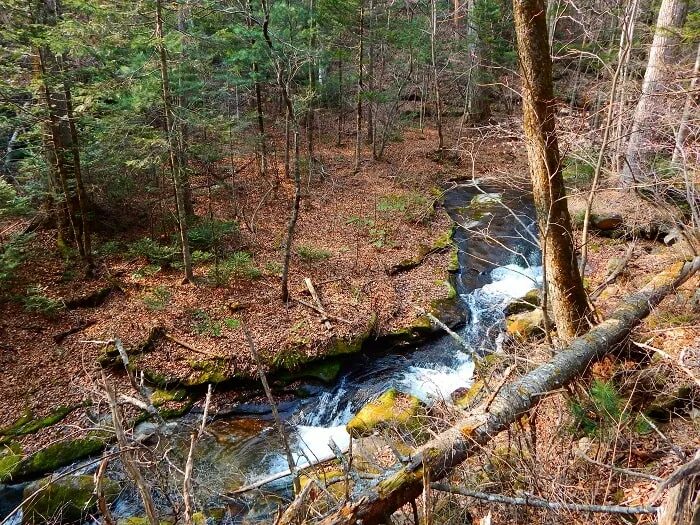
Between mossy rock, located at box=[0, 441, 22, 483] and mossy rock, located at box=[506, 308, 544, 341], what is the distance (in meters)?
8.41

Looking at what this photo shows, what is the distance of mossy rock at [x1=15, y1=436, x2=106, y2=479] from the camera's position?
6574 mm

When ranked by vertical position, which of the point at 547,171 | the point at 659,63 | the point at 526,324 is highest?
the point at 659,63

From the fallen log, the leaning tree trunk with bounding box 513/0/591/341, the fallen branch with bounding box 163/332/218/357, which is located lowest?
the fallen branch with bounding box 163/332/218/357

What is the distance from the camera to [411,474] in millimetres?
3303

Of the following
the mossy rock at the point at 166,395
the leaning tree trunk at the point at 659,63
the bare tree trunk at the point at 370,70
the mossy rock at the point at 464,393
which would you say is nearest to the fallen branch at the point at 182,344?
the mossy rock at the point at 166,395

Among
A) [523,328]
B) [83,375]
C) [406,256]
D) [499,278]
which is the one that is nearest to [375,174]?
[406,256]

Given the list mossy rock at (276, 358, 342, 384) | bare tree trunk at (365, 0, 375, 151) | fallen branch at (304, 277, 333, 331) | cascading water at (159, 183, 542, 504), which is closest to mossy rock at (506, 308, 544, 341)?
cascading water at (159, 183, 542, 504)

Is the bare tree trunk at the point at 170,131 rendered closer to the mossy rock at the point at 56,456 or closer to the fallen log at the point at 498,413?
the mossy rock at the point at 56,456

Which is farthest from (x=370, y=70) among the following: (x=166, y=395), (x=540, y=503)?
(x=540, y=503)

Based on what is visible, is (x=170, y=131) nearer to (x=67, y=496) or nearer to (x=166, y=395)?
(x=166, y=395)

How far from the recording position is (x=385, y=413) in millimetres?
7340

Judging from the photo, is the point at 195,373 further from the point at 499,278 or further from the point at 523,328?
the point at 499,278

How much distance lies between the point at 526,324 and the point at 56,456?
28.4 ft

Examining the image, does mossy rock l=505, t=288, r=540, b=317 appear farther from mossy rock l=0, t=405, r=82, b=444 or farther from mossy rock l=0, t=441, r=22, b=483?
mossy rock l=0, t=441, r=22, b=483
